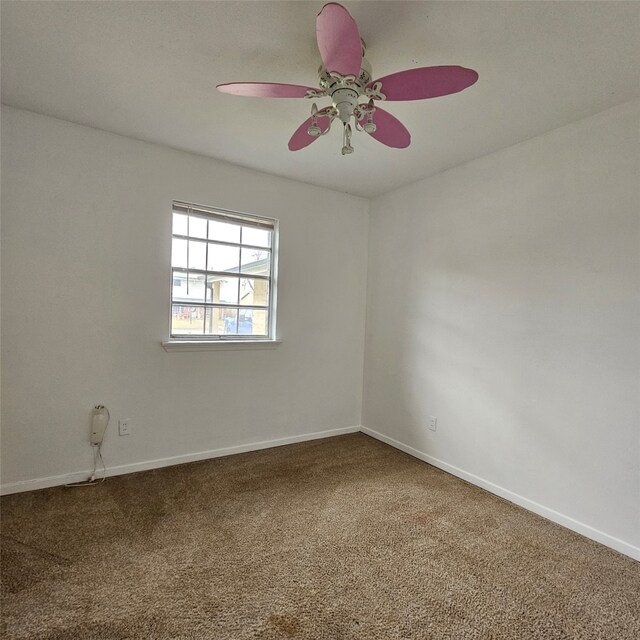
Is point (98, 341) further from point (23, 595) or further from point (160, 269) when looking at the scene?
point (23, 595)

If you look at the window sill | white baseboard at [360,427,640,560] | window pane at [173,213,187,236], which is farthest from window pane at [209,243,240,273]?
white baseboard at [360,427,640,560]

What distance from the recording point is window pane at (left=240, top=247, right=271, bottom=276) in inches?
129

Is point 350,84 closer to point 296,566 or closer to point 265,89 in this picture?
point 265,89

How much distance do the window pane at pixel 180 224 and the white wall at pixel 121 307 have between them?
0.10 m

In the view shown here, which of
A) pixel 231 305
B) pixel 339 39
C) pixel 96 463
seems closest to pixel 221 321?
pixel 231 305

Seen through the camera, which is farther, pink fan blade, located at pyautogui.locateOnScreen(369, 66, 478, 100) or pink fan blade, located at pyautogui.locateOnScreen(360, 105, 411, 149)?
pink fan blade, located at pyautogui.locateOnScreen(360, 105, 411, 149)

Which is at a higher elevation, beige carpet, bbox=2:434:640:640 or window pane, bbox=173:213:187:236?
window pane, bbox=173:213:187:236

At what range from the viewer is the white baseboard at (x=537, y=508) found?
6.65 feet

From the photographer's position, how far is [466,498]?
256 cm

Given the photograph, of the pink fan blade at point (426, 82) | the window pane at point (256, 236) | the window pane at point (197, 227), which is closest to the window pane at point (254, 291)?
the window pane at point (256, 236)

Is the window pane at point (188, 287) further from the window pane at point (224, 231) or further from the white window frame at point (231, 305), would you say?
the window pane at point (224, 231)

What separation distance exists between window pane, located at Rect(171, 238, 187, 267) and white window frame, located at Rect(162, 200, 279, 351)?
0.15 feet

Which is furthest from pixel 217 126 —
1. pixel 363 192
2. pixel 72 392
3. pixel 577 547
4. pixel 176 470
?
pixel 577 547

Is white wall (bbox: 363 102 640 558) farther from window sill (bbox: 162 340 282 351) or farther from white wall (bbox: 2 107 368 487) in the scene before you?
window sill (bbox: 162 340 282 351)
